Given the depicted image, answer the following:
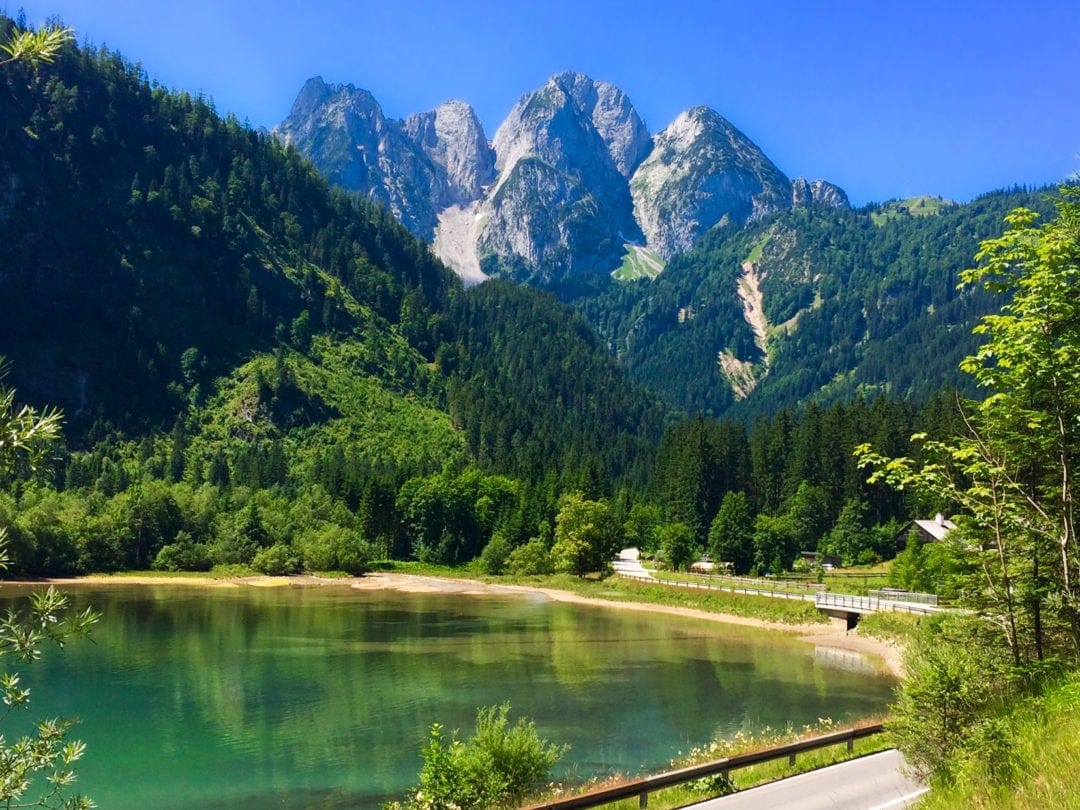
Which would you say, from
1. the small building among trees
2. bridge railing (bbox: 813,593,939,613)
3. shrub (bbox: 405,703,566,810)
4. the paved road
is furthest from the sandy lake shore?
shrub (bbox: 405,703,566,810)

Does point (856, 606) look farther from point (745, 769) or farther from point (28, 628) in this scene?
point (28, 628)

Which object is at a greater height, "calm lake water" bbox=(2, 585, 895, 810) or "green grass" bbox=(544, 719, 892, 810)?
"green grass" bbox=(544, 719, 892, 810)

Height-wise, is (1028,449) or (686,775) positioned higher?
(1028,449)

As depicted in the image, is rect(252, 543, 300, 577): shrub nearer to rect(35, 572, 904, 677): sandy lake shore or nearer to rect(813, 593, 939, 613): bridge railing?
rect(35, 572, 904, 677): sandy lake shore

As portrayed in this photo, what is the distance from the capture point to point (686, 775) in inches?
818

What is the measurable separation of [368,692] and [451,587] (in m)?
66.7

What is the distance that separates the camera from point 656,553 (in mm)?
128125

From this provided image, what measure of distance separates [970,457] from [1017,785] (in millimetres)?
7685

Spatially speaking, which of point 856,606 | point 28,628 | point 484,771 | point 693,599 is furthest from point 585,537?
point 28,628

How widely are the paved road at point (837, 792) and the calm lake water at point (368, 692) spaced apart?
973cm

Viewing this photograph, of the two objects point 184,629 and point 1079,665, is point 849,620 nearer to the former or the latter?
point 184,629

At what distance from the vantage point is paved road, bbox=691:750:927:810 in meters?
18.6

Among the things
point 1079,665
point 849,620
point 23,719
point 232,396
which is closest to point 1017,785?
point 1079,665

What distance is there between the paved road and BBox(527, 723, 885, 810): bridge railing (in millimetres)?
796
